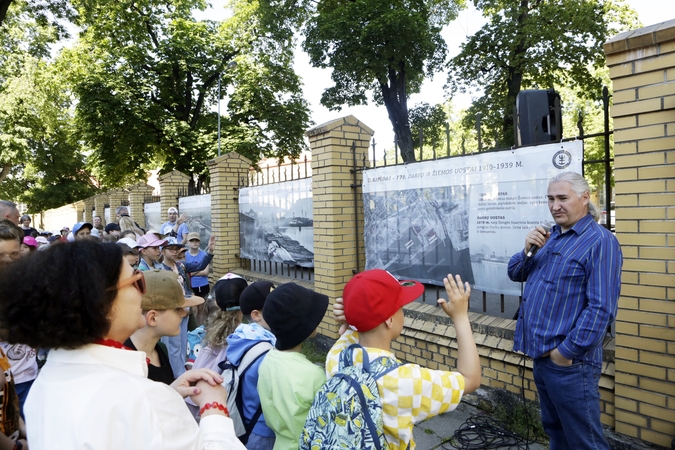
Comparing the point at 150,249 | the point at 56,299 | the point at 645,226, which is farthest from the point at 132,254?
the point at 645,226

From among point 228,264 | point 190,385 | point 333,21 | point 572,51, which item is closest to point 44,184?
point 333,21

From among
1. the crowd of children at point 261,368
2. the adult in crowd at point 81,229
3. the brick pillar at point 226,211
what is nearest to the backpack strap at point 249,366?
the crowd of children at point 261,368

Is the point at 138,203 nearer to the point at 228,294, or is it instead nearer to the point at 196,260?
the point at 196,260

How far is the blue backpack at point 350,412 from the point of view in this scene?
63.9 inches

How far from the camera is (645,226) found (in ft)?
9.70

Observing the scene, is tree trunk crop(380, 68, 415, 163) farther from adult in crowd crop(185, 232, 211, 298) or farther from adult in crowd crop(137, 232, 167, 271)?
adult in crowd crop(137, 232, 167, 271)

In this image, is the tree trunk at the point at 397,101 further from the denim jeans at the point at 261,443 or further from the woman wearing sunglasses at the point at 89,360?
the woman wearing sunglasses at the point at 89,360

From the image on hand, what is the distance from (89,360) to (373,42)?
56.0ft

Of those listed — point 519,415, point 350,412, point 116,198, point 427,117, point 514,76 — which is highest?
point 514,76

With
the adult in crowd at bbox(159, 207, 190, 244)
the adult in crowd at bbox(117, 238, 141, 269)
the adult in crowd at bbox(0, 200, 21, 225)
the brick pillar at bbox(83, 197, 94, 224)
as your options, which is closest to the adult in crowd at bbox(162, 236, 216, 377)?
the adult in crowd at bbox(117, 238, 141, 269)

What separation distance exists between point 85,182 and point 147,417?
40237mm

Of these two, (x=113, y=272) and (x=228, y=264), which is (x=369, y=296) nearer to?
(x=113, y=272)

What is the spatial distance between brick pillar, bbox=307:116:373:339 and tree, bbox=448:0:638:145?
35.2 feet

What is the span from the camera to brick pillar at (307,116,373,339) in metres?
5.52
